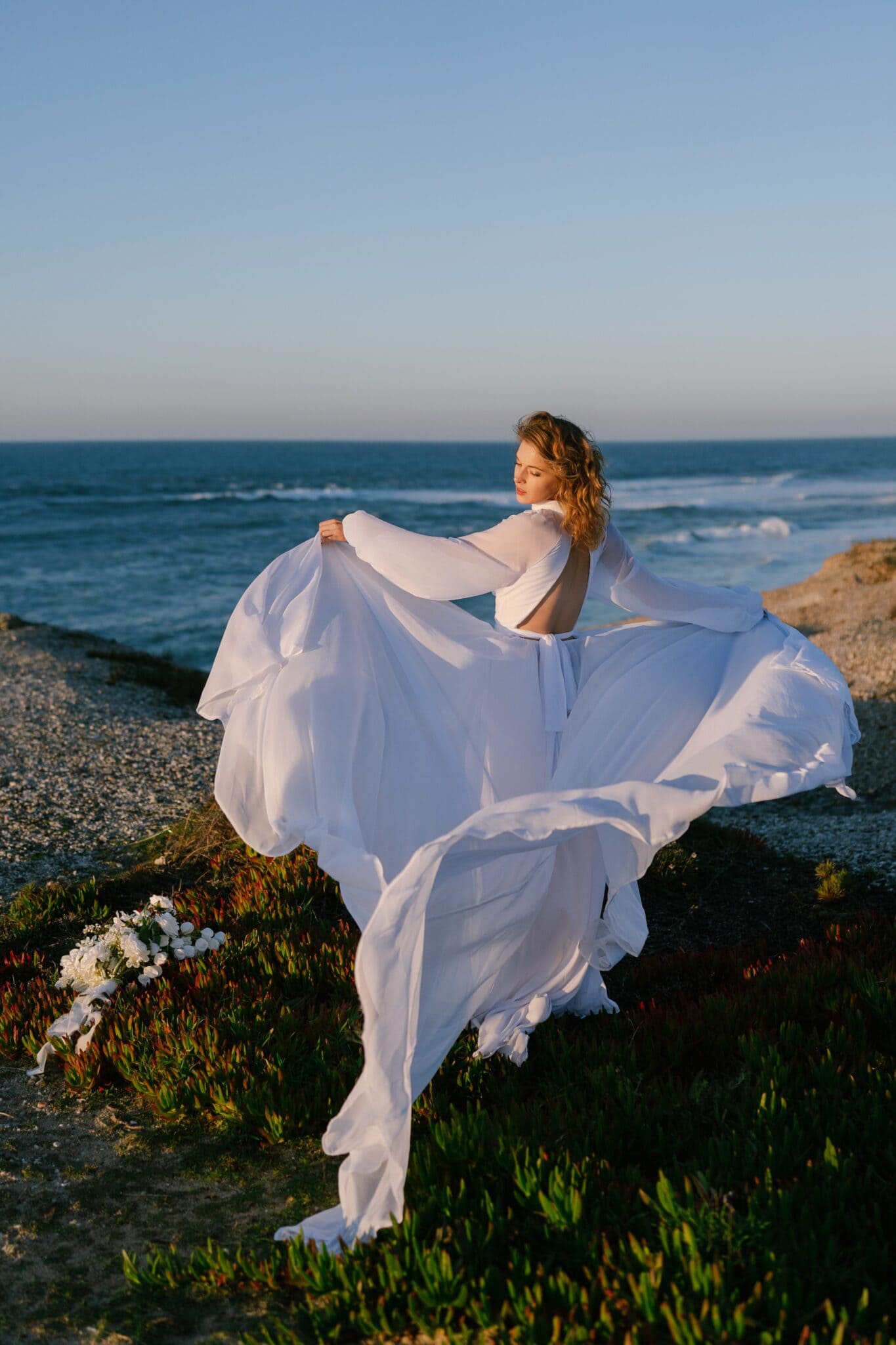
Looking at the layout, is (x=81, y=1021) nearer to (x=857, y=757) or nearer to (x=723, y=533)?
(x=857, y=757)

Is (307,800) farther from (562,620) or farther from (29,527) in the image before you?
(29,527)

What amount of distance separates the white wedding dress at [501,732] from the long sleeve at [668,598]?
0.5 inches

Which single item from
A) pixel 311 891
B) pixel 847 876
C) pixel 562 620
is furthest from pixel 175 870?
pixel 847 876

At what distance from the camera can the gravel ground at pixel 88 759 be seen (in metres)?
7.85

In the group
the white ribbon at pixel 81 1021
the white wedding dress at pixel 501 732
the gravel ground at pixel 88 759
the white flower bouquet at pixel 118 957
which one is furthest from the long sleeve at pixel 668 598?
the gravel ground at pixel 88 759

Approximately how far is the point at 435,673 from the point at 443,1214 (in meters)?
2.65

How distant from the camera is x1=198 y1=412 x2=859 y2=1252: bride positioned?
14.3 ft

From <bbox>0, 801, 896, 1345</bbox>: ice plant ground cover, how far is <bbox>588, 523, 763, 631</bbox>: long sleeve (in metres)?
1.87

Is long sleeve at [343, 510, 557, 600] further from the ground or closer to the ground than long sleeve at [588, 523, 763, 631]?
further from the ground

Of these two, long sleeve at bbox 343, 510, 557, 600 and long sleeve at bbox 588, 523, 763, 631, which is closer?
long sleeve at bbox 343, 510, 557, 600

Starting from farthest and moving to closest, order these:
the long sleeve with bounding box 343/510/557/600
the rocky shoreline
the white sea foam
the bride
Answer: the white sea foam < the rocky shoreline < the long sleeve with bounding box 343/510/557/600 < the bride

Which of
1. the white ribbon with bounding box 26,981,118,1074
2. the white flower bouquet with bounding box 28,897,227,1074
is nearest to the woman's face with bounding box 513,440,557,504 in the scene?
the white flower bouquet with bounding box 28,897,227,1074

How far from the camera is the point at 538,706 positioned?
207 inches

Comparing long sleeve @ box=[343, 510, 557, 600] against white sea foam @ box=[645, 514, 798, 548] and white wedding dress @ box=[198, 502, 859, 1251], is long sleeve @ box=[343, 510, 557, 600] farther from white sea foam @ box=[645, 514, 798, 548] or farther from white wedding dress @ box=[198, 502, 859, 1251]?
white sea foam @ box=[645, 514, 798, 548]
